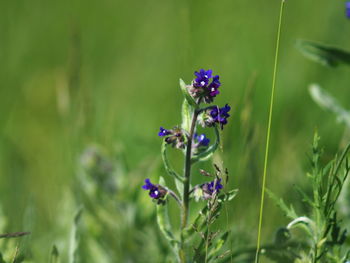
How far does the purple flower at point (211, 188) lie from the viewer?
1917 mm

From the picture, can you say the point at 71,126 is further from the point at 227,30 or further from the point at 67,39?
the point at 67,39

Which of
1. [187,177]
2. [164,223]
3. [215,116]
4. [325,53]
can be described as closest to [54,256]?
[164,223]

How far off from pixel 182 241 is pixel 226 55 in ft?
10.1

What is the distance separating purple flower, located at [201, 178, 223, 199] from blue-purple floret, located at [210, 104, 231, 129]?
195 mm

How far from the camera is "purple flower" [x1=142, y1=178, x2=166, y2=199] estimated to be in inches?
→ 79.1

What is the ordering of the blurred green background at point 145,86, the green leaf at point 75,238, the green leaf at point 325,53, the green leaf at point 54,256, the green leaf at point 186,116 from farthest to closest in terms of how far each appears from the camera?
the blurred green background at point 145,86 → the green leaf at point 325,53 → the green leaf at point 75,238 → the green leaf at point 54,256 → the green leaf at point 186,116

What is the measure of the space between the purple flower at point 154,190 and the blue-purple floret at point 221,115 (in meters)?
0.33

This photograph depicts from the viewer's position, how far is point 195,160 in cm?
210

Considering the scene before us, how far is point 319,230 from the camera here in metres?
1.97

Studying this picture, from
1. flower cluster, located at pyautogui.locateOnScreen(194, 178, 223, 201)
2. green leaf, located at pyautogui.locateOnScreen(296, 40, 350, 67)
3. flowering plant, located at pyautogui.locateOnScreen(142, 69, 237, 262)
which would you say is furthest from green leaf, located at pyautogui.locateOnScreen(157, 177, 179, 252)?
green leaf, located at pyautogui.locateOnScreen(296, 40, 350, 67)

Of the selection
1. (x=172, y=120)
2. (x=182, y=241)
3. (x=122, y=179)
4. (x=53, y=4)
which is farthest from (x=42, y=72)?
(x=182, y=241)

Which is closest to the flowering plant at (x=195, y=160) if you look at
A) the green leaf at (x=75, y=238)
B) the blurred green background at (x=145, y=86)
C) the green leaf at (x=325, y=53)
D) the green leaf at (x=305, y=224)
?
the green leaf at (x=305, y=224)

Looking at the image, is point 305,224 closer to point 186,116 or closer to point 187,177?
point 187,177

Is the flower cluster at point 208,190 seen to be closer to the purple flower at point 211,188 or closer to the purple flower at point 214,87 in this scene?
the purple flower at point 211,188
